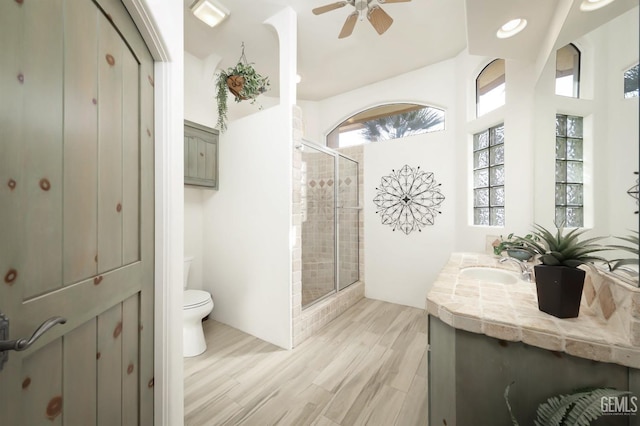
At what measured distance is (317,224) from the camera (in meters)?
3.02

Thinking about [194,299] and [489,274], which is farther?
[194,299]

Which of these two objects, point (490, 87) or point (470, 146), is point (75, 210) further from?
point (490, 87)

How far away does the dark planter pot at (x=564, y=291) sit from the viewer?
95 centimetres

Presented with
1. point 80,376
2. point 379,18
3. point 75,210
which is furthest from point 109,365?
point 379,18

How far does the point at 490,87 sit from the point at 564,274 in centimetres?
230

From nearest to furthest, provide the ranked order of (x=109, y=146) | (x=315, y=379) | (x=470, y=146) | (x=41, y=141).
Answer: (x=41, y=141) < (x=109, y=146) < (x=315, y=379) < (x=470, y=146)

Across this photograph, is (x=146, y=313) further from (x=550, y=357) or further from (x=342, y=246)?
(x=342, y=246)

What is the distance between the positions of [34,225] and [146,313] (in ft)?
2.13

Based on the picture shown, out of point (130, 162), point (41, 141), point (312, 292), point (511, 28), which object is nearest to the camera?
point (41, 141)

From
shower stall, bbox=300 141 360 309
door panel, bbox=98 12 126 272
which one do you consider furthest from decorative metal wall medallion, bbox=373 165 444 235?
door panel, bbox=98 12 126 272

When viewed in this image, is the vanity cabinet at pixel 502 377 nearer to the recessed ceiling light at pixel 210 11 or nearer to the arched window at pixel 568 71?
the arched window at pixel 568 71

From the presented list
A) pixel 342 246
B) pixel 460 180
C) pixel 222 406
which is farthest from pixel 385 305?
pixel 222 406

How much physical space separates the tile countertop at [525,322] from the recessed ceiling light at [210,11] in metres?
2.74

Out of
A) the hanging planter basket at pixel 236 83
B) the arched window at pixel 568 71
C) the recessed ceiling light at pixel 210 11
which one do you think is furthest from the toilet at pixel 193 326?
the arched window at pixel 568 71
